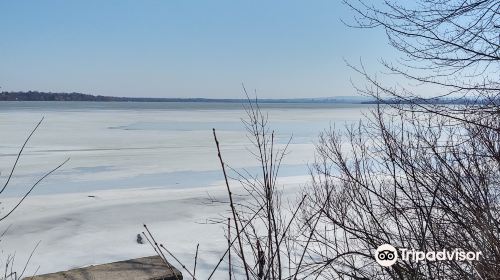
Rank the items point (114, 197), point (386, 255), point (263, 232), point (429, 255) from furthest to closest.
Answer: point (114, 197), point (263, 232), point (429, 255), point (386, 255)

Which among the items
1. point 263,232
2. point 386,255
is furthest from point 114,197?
point 386,255

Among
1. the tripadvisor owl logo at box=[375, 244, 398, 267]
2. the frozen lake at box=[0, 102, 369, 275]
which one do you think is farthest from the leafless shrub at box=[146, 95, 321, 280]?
the frozen lake at box=[0, 102, 369, 275]

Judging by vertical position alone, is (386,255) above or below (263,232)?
above

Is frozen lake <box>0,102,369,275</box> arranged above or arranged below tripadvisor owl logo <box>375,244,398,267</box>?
below

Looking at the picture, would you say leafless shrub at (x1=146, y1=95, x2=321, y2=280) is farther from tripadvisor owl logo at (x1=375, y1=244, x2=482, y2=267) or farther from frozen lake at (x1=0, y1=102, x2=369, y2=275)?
frozen lake at (x1=0, y1=102, x2=369, y2=275)

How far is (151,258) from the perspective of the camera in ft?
14.8

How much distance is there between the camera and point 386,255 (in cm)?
309

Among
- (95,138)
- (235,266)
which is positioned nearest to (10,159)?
(95,138)

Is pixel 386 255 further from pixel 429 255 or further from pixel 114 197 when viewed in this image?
pixel 114 197

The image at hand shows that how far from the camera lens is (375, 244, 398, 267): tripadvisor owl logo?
2.79m

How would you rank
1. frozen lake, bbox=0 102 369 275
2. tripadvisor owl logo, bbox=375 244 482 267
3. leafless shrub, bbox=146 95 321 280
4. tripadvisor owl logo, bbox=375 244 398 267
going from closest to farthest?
leafless shrub, bbox=146 95 321 280 → tripadvisor owl logo, bbox=375 244 398 267 → tripadvisor owl logo, bbox=375 244 482 267 → frozen lake, bbox=0 102 369 275

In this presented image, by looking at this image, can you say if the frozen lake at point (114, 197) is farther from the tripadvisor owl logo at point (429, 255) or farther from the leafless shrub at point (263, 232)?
the tripadvisor owl logo at point (429, 255)

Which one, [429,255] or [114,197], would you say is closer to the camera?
[429,255]

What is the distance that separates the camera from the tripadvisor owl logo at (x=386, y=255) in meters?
2.79
